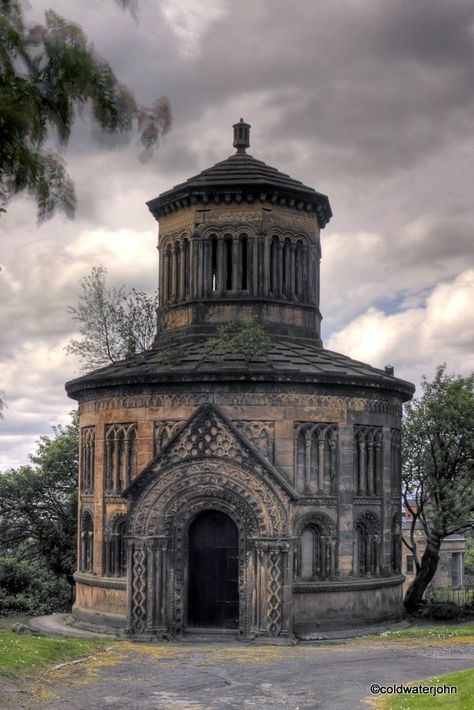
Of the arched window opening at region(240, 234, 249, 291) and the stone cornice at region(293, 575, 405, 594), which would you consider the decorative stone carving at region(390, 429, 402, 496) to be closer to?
the stone cornice at region(293, 575, 405, 594)

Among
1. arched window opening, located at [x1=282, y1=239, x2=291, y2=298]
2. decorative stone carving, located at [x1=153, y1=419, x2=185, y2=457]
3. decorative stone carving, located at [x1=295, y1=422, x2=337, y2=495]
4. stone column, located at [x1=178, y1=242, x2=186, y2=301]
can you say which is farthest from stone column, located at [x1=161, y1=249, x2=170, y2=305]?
decorative stone carving, located at [x1=295, y1=422, x2=337, y2=495]

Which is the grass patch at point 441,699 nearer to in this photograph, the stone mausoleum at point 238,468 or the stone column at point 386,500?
the stone mausoleum at point 238,468

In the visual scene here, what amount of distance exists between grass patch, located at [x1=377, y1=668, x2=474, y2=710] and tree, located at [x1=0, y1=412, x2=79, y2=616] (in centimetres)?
2238

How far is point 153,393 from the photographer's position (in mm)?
28703

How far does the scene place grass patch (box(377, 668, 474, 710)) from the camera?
643 inches

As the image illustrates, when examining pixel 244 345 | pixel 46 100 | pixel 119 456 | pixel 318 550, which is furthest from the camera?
pixel 119 456

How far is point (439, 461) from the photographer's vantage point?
34.7 meters

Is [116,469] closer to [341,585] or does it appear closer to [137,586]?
[137,586]

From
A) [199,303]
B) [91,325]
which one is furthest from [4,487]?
[199,303]

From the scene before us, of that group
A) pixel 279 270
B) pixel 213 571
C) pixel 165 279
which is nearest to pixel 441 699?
pixel 213 571

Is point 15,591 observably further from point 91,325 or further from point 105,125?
point 105,125

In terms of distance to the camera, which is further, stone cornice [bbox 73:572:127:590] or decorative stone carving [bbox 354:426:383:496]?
decorative stone carving [bbox 354:426:383:496]

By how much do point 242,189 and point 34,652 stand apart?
15971mm

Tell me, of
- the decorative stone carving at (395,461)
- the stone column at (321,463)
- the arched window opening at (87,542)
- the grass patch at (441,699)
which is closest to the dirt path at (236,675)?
the grass patch at (441,699)
